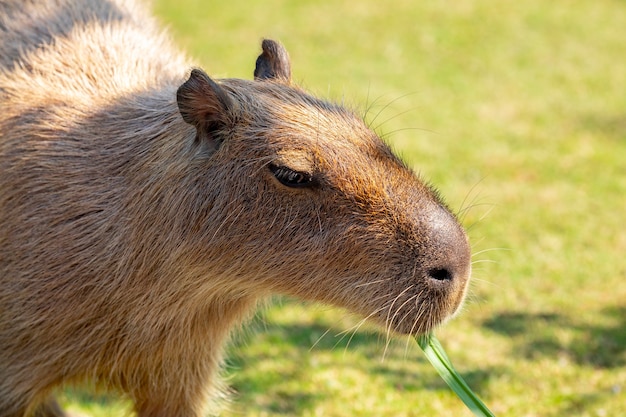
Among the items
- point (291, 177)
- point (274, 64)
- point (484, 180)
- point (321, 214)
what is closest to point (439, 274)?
point (321, 214)

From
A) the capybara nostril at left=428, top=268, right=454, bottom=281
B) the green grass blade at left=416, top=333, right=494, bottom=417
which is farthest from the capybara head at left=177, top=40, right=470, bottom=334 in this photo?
the green grass blade at left=416, top=333, right=494, bottom=417

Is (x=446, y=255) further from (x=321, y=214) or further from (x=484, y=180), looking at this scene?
(x=484, y=180)

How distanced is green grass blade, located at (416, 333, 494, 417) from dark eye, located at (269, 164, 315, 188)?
29.7 inches

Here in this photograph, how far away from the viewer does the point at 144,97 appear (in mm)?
3500

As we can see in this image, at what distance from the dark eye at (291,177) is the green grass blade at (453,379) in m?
0.76

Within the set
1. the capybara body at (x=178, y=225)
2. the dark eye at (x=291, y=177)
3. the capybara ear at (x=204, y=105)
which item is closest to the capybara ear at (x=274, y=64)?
the capybara body at (x=178, y=225)

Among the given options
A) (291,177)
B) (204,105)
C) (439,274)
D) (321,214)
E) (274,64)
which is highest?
(274,64)

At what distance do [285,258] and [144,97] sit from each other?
97 centimetres

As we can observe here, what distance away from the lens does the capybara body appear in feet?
9.79

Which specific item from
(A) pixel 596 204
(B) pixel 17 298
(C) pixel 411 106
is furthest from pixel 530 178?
(B) pixel 17 298

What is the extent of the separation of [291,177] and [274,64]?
69 cm

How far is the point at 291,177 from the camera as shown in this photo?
119 inches

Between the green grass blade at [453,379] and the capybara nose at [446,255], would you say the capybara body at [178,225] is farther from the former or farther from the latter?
the green grass blade at [453,379]

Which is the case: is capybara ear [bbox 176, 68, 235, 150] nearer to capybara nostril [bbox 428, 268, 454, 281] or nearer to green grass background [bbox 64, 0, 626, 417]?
green grass background [bbox 64, 0, 626, 417]
